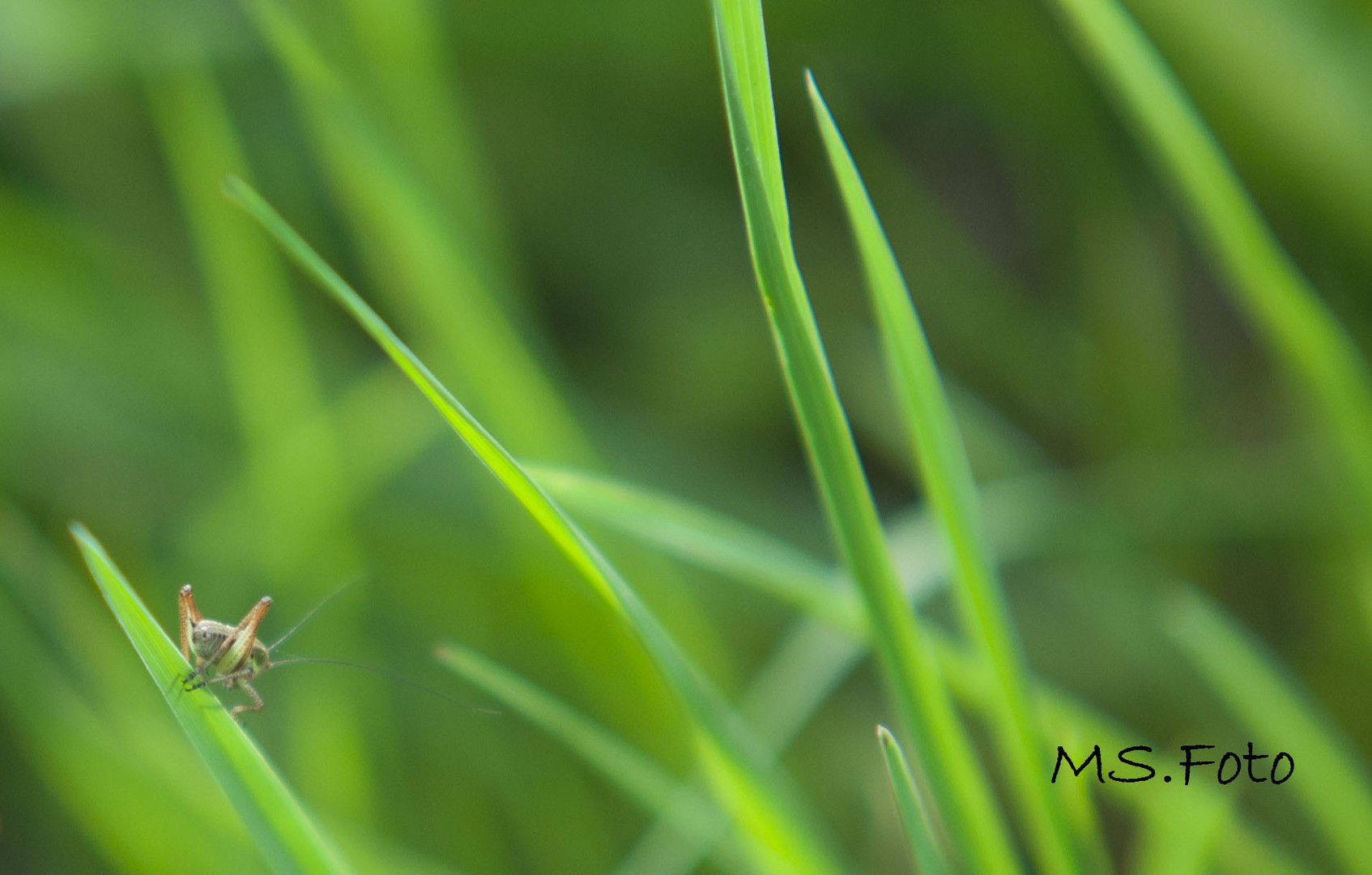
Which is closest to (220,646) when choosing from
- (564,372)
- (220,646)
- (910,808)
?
(220,646)

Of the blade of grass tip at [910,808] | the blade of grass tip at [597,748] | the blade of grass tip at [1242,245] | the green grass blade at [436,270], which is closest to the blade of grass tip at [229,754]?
the blade of grass tip at [597,748]

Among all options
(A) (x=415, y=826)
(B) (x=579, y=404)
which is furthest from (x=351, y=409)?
(A) (x=415, y=826)

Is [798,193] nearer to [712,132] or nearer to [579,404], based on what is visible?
[712,132]

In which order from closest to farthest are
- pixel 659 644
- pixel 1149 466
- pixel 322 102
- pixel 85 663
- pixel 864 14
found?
pixel 659 644, pixel 322 102, pixel 85 663, pixel 1149 466, pixel 864 14

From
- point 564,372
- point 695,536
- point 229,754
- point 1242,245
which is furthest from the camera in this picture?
point 564,372

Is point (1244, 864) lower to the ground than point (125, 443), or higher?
lower

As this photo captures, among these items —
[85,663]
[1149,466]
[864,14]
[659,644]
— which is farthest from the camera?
Answer: [864,14]

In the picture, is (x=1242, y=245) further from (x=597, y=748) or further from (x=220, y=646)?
(x=220, y=646)

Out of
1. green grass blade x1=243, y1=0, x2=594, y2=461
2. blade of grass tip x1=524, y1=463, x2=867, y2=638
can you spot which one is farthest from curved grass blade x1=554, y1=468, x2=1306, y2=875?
green grass blade x1=243, y1=0, x2=594, y2=461
